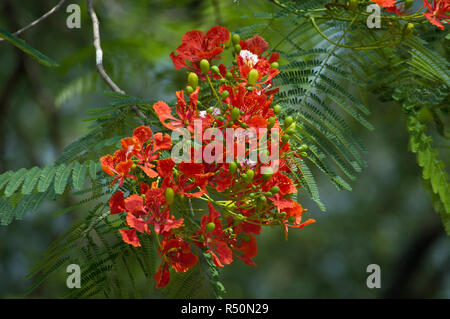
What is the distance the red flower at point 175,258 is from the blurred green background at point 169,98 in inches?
22.6

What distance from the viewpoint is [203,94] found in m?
1.61

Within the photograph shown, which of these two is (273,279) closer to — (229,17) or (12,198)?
(229,17)

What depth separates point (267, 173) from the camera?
1.24 metres

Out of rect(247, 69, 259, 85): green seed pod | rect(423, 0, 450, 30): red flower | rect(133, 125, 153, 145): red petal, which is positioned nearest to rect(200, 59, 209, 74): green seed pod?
rect(247, 69, 259, 85): green seed pod

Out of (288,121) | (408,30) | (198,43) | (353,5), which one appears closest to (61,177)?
(198,43)

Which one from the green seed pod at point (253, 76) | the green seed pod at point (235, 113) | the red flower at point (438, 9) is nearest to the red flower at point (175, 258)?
the green seed pod at point (235, 113)

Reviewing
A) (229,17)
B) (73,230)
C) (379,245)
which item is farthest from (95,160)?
(379,245)

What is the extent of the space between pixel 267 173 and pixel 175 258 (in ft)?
1.12

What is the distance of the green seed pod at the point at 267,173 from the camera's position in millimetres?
1243

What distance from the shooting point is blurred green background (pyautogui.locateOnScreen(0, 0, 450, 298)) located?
332cm

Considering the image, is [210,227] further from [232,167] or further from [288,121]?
[288,121]

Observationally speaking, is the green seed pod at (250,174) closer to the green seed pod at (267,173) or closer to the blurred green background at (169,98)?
the green seed pod at (267,173)

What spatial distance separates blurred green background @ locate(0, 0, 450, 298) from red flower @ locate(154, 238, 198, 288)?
0.57 metres
